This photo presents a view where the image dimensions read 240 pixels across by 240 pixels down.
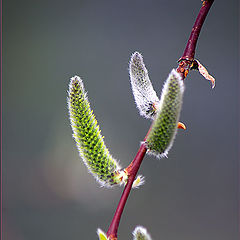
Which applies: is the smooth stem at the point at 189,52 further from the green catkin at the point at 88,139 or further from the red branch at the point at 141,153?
the green catkin at the point at 88,139

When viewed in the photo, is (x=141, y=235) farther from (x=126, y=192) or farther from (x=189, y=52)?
(x=189, y=52)

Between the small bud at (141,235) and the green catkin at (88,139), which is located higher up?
the green catkin at (88,139)

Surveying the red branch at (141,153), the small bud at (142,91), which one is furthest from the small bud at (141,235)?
the small bud at (142,91)

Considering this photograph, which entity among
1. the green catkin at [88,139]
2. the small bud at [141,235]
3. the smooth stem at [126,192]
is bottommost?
the small bud at [141,235]

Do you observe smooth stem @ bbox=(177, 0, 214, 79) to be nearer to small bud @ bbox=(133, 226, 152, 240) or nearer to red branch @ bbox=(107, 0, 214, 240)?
red branch @ bbox=(107, 0, 214, 240)

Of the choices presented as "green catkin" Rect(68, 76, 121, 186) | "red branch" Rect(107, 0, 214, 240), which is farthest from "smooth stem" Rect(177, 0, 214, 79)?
"green catkin" Rect(68, 76, 121, 186)

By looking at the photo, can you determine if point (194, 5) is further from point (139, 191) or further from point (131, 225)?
point (131, 225)
